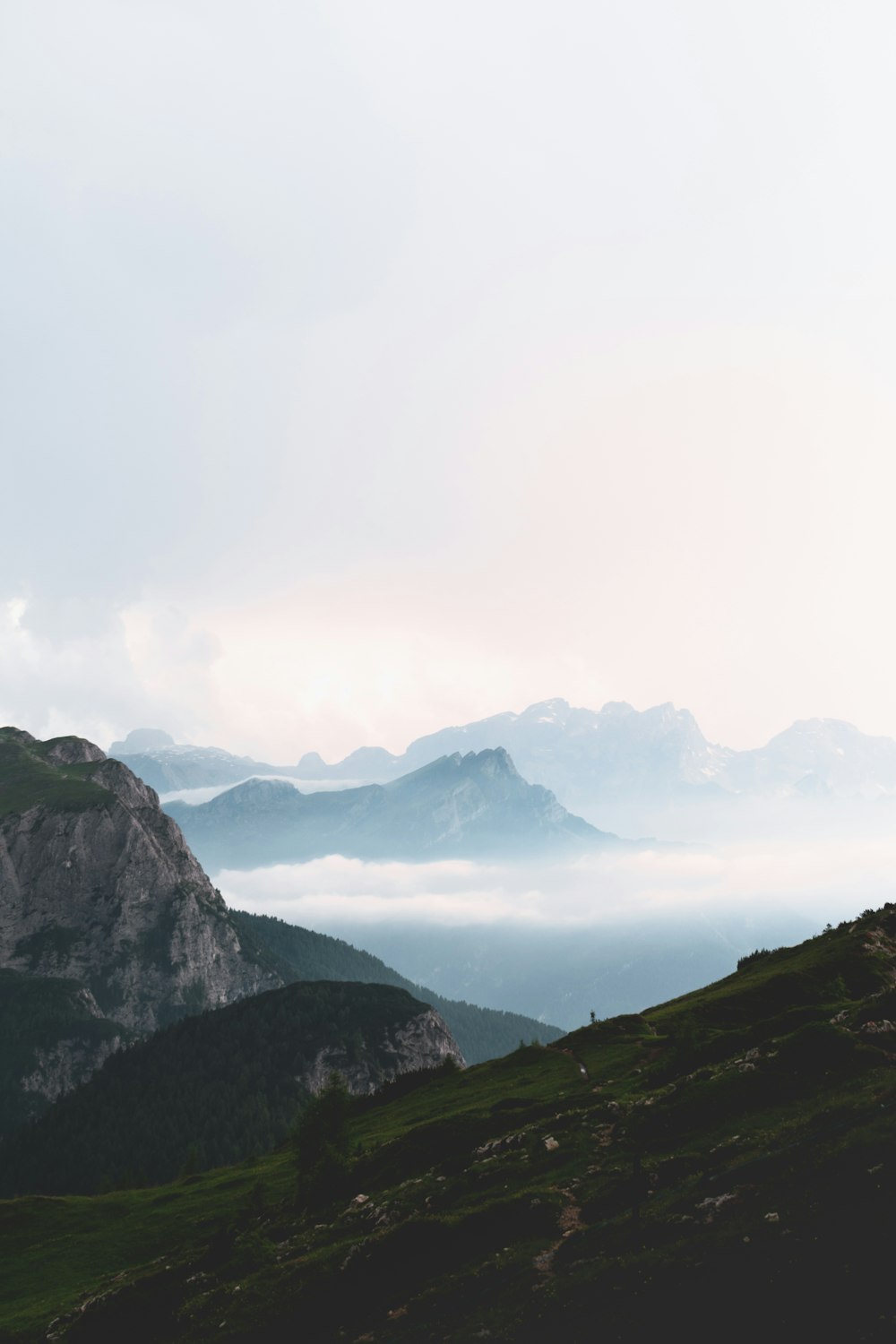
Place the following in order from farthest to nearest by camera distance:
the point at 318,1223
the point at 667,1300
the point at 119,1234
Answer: the point at 119,1234
the point at 318,1223
the point at 667,1300

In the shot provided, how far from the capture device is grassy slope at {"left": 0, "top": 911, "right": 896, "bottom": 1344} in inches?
1341

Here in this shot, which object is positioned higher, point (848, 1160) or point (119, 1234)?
point (848, 1160)

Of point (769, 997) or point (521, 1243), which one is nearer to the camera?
point (521, 1243)

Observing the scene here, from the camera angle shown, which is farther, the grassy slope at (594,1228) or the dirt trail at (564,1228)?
the dirt trail at (564,1228)

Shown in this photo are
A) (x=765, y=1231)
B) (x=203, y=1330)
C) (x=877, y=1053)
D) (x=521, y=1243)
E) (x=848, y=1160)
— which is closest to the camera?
(x=765, y=1231)

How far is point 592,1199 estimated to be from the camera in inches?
1825

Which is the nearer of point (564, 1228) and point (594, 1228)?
point (594, 1228)

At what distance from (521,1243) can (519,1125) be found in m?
29.8

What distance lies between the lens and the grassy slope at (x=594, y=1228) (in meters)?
34.1

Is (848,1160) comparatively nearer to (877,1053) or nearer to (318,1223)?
(877,1053)

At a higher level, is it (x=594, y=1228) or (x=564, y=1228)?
(x=594, y=1228)

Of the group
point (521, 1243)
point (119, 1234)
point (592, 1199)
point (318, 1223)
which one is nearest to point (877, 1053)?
point (592, 1199)

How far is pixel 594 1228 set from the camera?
1678 inches

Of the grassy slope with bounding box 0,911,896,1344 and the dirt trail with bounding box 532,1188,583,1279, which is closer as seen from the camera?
the grassy slope with bounding box 0,911,896,1344
